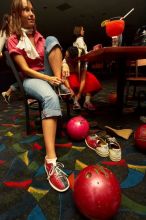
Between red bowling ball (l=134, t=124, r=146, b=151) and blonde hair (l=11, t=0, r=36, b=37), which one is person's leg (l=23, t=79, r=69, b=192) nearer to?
blonde hair (l=11, t=0, r=36, b=37)

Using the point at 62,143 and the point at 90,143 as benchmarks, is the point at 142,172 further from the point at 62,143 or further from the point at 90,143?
the point at 62,143

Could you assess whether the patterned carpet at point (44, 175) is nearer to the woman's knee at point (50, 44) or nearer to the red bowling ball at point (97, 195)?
the red bowling ball at point (97, 195)

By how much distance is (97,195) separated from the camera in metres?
0.82

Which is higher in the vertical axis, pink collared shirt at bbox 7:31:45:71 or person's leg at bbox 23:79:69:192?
pink collared shirt at bbox 7:31:45:71

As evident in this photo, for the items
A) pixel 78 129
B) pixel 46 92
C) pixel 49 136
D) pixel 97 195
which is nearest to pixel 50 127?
pixel 49 136

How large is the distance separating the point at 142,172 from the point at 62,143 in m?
0.71

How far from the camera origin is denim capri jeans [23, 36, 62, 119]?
1336 millimetres

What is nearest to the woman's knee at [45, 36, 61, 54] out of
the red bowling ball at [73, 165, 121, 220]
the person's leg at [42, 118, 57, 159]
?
the person's leg at [42, 118, 57, 159]

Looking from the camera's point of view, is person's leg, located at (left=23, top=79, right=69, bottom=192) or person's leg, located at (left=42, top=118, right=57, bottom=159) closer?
person's leg, located at (left=23, top=79, right=69, bottom=192)

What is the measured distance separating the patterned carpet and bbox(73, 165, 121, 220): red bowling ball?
101 millimetres

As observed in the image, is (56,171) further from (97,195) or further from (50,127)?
(97,195)

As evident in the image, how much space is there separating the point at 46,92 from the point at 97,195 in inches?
31.2

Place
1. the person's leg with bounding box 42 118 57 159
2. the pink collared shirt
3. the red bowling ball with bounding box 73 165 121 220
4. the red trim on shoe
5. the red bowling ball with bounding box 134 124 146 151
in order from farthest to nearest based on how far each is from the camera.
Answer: the pink collared shirt → the red bowling ball with bounding box 134 124 146 151 → the person's leg with bounding box 42 118 57 159 → the red trim on shoe → the red bowling ball with bounding box 73 165 121 220

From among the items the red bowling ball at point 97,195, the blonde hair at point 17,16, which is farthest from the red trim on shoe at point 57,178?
the blonde hair at point 17,16
